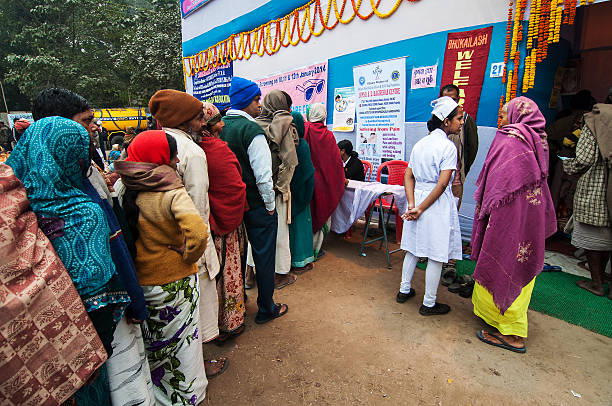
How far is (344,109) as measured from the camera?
214 inches

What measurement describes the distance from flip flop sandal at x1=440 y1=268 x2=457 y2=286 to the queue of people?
0.50 m

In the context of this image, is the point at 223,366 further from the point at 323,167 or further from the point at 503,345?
the point at 323,167

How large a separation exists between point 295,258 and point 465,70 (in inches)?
118

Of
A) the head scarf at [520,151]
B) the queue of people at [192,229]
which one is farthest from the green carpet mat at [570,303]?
the head scarf at [520,151]

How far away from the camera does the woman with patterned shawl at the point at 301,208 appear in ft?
10.9

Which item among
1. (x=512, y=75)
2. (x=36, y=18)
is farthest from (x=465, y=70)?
(x=36, y=18)

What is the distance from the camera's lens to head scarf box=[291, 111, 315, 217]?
10.8ft

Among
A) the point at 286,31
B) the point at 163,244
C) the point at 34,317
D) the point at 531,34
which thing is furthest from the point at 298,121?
the point at 286,31

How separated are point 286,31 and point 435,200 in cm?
515

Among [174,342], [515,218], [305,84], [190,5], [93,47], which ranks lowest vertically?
[174,342]

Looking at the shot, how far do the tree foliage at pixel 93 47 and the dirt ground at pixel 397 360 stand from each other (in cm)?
1641

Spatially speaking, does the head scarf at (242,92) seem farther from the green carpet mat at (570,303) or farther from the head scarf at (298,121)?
the green carpet mat at (570,303)

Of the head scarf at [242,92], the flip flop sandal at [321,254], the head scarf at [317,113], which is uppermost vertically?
the head scarf at [242,92]

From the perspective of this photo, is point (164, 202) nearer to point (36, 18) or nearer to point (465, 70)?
point (465, 70)
